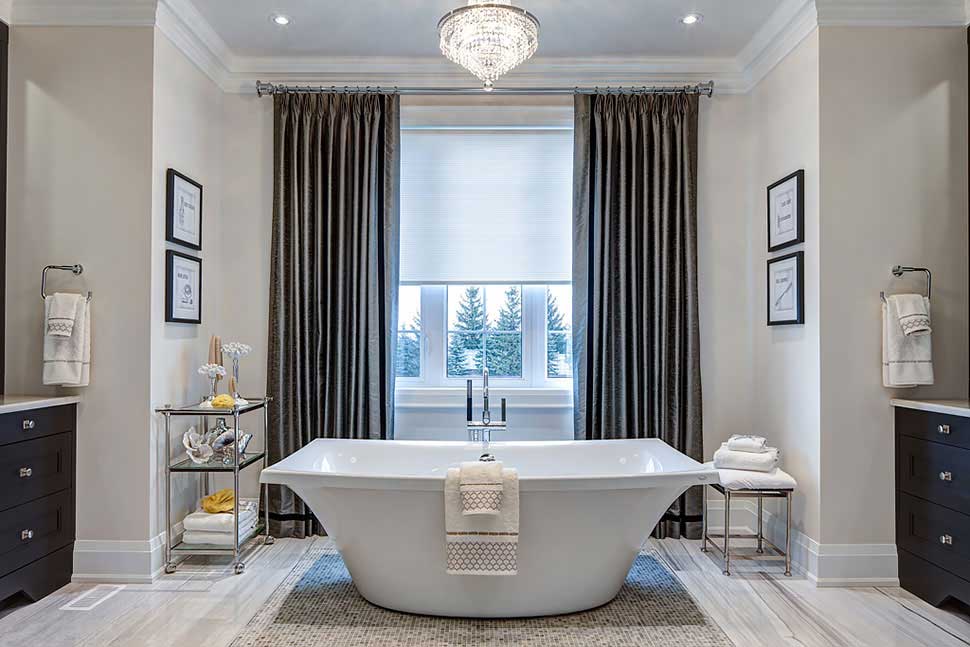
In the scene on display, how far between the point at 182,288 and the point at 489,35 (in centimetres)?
201

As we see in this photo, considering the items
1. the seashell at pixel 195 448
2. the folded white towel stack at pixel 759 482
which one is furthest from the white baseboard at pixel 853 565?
the seashell at pixel 195 448

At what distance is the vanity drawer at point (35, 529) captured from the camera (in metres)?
2.75

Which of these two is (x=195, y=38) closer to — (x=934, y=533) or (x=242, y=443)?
(x=242, y=443)

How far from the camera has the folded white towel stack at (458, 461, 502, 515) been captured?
8.48 feet

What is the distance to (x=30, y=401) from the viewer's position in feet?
9.49

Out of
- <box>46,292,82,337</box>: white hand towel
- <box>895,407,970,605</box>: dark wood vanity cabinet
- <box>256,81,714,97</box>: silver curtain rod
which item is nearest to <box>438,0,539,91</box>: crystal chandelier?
<box>256,81,714,97</box>: silver curtain rod

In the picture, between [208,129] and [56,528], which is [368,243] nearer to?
[208,129]

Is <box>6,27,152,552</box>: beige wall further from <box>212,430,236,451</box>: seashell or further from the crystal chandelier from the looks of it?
the crystal chandelier

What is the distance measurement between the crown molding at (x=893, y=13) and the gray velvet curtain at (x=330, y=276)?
229cm

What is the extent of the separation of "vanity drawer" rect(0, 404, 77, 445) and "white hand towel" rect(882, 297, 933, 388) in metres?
3.73

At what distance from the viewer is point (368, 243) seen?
155 inches

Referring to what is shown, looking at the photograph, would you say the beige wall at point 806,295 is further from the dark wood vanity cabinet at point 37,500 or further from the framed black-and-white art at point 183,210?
the dark wood vanity cabinet at point 37,500

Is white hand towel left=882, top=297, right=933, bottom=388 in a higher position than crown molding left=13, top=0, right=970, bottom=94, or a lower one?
A: lower

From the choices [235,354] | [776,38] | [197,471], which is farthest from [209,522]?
[776,38]
